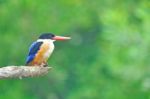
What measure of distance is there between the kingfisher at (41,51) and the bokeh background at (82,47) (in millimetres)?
14762

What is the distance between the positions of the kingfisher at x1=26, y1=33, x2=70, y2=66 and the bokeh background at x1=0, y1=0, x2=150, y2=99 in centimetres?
1476

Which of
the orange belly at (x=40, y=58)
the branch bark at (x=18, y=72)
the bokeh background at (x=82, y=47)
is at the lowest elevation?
the branch bark at (x=18, y=72)

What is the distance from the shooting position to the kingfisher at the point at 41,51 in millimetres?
7637

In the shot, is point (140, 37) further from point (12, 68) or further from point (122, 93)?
point (12, 68)

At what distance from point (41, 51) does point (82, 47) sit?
74.8ft

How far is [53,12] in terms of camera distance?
3017 cm

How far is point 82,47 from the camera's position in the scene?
30594 millimetres

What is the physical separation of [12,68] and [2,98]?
17855 mm

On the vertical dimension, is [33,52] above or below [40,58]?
above

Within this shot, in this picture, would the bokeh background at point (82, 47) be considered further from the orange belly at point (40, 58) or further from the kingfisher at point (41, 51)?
the orange belly at point (40, 58)

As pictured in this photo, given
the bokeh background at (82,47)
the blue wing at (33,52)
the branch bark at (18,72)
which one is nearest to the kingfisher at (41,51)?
the blue wing at (33,52)

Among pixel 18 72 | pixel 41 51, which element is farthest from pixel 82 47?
pixel 18 72

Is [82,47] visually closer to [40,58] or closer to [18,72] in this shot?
[40,58]

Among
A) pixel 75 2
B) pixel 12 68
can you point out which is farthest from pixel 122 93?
pixel 12 68
